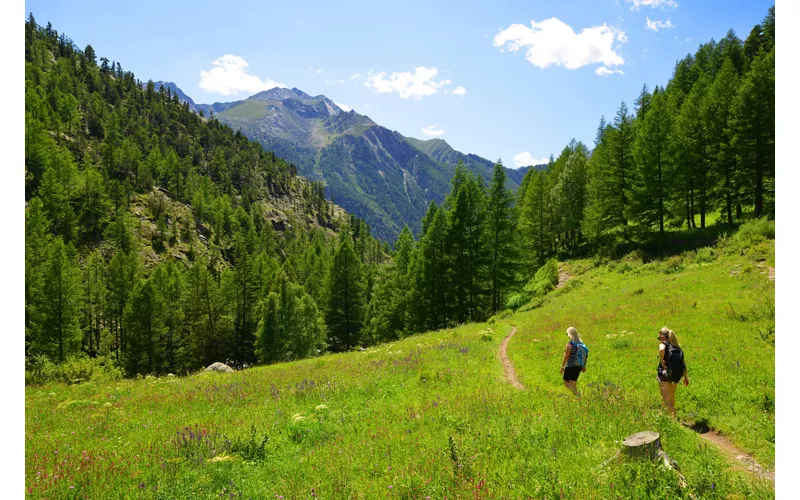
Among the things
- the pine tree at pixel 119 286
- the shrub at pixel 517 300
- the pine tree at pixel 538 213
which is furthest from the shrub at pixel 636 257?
the pine tree at pixel 119 286

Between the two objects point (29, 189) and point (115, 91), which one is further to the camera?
point (115, 91)

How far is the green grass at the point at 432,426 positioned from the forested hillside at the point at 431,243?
744 inches

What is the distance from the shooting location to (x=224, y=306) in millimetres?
67812

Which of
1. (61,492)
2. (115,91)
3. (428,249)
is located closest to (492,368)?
(61,492)

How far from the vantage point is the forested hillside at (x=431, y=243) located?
36406mm

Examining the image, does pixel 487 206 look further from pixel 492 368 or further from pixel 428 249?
pixel 492 368

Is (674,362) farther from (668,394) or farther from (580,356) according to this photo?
(580,356)

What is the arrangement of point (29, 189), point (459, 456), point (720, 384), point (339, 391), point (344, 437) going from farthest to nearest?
point (29, 189)
point (339, 391)
point (720, 384)
point (344, 437)
point (459, 456)

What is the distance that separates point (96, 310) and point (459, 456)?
79.6m

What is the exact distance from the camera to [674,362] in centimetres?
931

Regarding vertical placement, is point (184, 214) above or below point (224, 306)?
above

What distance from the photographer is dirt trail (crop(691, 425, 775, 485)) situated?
21.1ft

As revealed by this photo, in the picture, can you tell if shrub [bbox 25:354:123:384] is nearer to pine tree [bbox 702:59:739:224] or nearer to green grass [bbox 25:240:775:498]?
green grass [bbox 25:240:775:498]

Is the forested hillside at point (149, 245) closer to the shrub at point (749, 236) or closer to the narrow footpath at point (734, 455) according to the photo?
the narrow footpath at point (734, 455)
